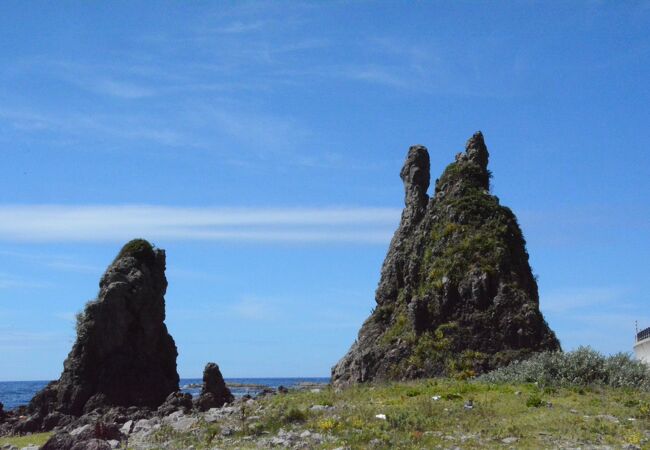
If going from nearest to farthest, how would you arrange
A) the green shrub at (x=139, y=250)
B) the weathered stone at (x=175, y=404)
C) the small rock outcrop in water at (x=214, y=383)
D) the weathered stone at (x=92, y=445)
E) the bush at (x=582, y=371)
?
the weathered stone at (x=92, y=445), the bush at (x=582, y=371), the weathered stone at (x=175, y=404), the small rock outcrop in water at (x=214, y=383), the green shrub at (x=139, y=250)

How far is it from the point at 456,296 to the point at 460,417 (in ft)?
65.7

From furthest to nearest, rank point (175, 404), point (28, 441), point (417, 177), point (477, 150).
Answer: point (417, 177) → point (477, 150) → point (175, 404) → point (28, 441)

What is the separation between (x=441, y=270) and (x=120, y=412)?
22194 millimetres

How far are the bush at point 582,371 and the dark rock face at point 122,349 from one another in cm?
3509

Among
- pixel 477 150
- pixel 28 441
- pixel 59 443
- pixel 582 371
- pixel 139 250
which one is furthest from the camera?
pixel 139 250

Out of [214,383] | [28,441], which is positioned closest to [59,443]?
[28,441]

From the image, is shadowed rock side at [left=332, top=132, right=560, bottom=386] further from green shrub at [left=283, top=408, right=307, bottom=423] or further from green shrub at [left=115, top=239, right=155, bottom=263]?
green shrub at [left=115, top=239, right=155, bottom=263]

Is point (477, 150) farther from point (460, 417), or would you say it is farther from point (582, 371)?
point (460, 417)

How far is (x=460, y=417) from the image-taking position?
2592 centimetres

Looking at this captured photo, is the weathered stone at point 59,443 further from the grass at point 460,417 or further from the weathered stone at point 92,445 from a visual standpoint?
the grass at point 460,417

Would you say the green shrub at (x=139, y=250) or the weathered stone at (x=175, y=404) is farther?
the green shrub at (x=139, y=250)

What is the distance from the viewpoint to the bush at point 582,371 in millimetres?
31797

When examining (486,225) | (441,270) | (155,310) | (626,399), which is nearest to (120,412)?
(155,310)

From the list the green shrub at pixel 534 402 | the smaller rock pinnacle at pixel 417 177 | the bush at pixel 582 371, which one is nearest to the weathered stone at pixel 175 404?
the bush at pixel 582 371
